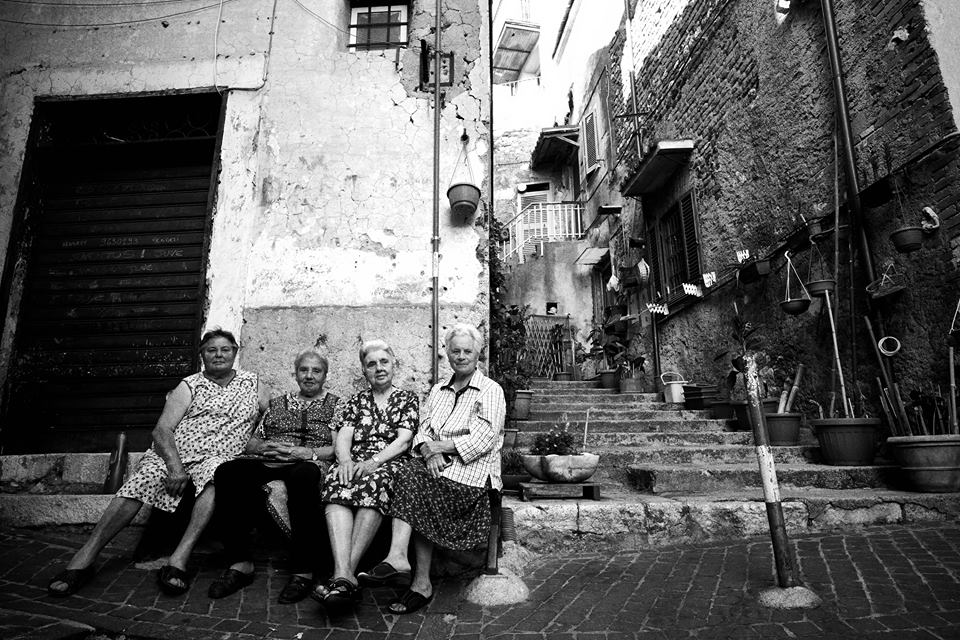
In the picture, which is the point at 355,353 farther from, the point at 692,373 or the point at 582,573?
the point at 692,373

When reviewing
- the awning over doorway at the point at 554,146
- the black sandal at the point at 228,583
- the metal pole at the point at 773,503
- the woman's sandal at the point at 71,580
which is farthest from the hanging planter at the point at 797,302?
the awning over doorway at the point at 554,146

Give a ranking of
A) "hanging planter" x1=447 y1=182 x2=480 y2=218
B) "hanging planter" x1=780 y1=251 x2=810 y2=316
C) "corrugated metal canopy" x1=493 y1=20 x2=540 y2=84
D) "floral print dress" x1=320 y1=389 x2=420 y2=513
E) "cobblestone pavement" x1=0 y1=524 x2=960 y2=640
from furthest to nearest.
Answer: "corrugated metal canopy" x1=493 y1=20 x2=540 y2=84 < "hanging planter" x1=780 y1=251 x2=810 y2=316 < "hanging planter" x1=447 y1=182 x2=480 y2=218 < "floral print dress" x1=320 y1=389 x2=420 y2=513 < "cobblestone pavement" x1=0 y1=524 x2=960 y2=640

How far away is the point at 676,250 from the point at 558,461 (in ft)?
21.5

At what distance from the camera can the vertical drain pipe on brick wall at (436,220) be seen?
424cm

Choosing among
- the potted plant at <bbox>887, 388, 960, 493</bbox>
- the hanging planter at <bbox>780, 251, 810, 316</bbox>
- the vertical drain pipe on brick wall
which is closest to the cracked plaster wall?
the vertical drain pipe on brick wall

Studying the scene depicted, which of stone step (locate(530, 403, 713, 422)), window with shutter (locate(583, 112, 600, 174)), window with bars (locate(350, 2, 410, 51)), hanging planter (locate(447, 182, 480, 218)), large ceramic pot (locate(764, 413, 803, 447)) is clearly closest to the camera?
hanging planter (locate(447, 182, 480, 218))

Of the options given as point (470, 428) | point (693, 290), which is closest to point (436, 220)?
point (470, 428)

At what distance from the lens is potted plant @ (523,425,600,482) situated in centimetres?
366

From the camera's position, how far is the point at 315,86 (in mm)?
4805

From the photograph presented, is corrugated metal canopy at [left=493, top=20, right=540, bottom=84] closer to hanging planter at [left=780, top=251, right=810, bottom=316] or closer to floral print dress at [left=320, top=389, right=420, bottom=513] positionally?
hanging planter at [left=780, top=251, right=810, bottom=316]

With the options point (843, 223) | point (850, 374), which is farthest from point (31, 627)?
point (843, 223)

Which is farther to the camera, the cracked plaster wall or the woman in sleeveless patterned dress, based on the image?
the cracked plaster wall

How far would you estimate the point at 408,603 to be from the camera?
2689 millimetres

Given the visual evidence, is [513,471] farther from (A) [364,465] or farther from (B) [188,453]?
(B) [188,453]
